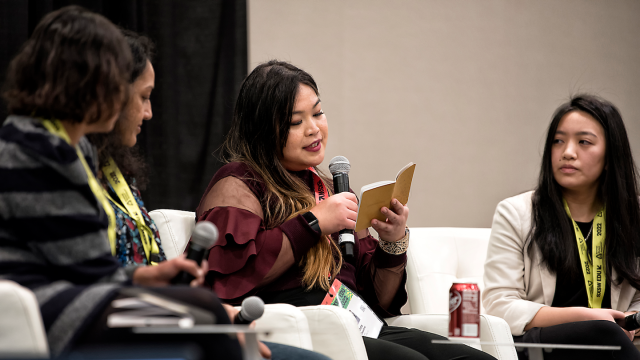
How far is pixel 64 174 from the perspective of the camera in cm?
101

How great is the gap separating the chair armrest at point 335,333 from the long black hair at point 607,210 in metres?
0.90

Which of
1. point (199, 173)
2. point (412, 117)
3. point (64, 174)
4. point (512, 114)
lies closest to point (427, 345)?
point (64, 174)

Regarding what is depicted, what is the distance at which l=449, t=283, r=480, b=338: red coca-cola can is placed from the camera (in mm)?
1350

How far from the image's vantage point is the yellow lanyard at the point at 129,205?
1406mm

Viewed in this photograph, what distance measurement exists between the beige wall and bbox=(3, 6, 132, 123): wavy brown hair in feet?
6.38

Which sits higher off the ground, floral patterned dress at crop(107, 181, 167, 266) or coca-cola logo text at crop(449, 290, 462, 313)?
floral patterned dress at crop(107, 181, 167, 266)

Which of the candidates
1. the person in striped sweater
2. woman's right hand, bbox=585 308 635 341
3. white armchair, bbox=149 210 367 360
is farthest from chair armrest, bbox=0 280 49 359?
woman's right hand, bbox=585 308 635 341

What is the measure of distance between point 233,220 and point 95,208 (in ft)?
2.24

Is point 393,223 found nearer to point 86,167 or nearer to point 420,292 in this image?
point 420,292

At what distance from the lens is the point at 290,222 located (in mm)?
1762

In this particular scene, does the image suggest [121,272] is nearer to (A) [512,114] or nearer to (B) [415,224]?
(B) [415,224]

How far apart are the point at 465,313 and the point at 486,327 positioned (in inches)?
19.5

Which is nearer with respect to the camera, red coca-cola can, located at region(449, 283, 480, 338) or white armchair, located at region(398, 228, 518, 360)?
red coca-cola can, located at region(449, 283, 480, 338)

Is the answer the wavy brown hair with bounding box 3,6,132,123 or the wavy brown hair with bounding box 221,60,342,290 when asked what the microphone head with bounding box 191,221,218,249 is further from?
the wavy brown hair with bounding box 221,60,342,290
